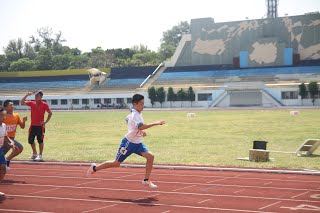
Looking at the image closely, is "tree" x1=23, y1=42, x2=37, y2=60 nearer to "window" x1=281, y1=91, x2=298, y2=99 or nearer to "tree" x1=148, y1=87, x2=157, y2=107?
"tree" x1=148, y1=87, x2=157, y2=107

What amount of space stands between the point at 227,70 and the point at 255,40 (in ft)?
21.2

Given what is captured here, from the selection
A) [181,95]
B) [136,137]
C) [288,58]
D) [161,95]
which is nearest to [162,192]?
[136,137]

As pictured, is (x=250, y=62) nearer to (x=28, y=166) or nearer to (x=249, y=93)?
(x=249, y=93)

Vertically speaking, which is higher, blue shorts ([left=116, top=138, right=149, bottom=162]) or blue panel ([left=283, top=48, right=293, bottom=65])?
blue panel ([left=283, top=48, right=293, bottom=65])

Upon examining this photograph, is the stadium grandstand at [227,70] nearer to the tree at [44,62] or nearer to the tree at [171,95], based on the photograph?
the tree at [171,95]

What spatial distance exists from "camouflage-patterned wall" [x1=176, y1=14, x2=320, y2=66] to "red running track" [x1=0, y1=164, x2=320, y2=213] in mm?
68669

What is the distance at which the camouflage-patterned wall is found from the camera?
257ft

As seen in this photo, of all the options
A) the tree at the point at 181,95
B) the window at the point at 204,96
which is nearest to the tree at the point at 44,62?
the tree at the point at 181,95

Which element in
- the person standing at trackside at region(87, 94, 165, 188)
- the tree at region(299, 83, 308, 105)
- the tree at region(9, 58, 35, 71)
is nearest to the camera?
the person standing at trackside at region(87, 94, 165, 188)

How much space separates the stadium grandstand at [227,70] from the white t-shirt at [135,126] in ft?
190

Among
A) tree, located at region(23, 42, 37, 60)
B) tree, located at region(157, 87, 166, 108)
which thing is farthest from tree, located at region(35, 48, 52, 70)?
tree, located at region(157, 87, 166, 108)

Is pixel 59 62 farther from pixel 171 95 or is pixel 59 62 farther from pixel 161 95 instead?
pixel 171 95

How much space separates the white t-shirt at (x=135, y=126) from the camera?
9.81 meters

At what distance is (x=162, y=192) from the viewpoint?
996 centimetres
